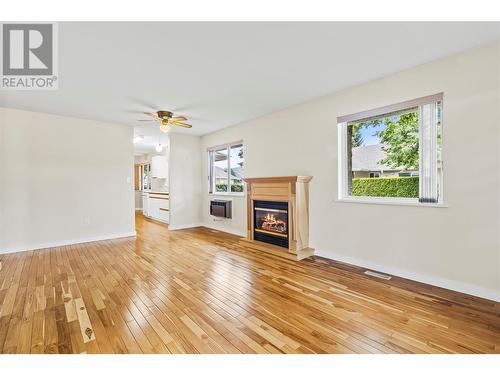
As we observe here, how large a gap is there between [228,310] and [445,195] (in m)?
2.53

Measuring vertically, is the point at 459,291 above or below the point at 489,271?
below

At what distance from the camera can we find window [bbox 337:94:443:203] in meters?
2.56

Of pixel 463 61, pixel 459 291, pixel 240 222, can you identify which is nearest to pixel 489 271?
pixel 459 291

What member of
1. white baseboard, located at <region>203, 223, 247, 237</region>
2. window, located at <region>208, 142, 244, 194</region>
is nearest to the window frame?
window, located at <region>208, 142, 244, 194</region>

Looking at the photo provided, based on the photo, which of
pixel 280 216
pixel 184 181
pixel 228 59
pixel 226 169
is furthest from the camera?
pixel 184 181

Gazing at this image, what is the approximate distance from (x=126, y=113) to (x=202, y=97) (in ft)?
5.48

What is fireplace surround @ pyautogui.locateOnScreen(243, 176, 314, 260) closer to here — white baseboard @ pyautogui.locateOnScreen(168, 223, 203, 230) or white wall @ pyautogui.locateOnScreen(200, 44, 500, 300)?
white wall @ pyautogui.locateOnScreen(200, 44, 500, 300)

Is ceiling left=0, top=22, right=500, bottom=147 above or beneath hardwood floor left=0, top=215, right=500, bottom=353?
above

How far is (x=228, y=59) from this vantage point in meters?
2.44

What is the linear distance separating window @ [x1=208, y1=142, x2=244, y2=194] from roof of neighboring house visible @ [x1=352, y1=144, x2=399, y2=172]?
254 centimetres

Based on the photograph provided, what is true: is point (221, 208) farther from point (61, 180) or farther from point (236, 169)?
point (61, 180)

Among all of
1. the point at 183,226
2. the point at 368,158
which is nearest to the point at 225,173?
the point at 183,226
